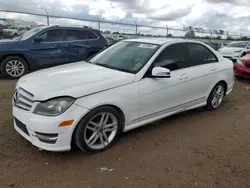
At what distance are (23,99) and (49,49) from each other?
212 inches

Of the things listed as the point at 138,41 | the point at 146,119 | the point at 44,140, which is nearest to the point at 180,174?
the point at 146,119

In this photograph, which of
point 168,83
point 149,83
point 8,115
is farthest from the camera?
point 8,115

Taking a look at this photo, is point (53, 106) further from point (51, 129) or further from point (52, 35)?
point (52, 35)

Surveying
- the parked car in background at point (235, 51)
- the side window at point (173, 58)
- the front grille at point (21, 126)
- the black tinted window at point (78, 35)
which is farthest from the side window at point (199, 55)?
the parked car in background at point (235, 51)

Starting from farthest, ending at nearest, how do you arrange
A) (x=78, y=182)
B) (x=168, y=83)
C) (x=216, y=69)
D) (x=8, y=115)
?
(x=216, y=69)
(x=8, y=115)
(x=168, y=83)
(x=78, y=182)

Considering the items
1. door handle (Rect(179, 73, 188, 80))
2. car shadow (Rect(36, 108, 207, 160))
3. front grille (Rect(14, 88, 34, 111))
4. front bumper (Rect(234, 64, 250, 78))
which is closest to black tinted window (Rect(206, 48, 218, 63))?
door handle (Rect(179, 73, 188, 80))

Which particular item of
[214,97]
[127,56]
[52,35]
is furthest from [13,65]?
[214,97]

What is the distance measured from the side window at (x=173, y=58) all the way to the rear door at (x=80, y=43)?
5028 mm

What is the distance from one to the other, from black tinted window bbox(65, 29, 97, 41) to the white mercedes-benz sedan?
440cm

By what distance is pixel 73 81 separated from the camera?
11.6 ft

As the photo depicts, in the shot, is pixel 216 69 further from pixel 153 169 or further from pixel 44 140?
pixel 44 140

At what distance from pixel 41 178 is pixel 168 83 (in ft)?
7.75

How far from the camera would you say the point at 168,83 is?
168 inches

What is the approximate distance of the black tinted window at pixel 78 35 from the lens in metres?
9.00
